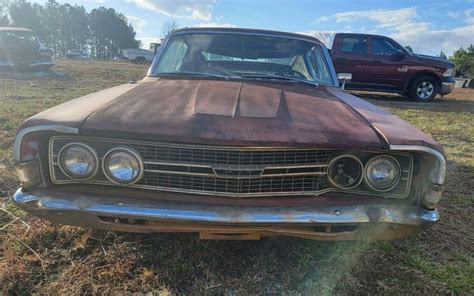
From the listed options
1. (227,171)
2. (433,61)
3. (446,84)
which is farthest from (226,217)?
(446,84)

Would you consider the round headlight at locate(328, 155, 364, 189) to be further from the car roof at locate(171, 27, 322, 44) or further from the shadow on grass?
the car roof at locate(171, 27, 322, 44)

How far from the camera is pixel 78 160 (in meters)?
2.12

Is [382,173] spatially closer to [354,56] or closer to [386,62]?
[354,56]

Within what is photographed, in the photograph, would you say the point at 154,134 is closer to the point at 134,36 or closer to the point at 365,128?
the point at 365,128

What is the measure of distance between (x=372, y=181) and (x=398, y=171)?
0.50 ft

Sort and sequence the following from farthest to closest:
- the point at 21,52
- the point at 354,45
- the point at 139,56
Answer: the point at 139,56, the point at 21,52, the point at 354,45

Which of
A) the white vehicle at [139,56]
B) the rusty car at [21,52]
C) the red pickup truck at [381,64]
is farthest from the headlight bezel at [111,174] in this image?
the white vehicle at [139,56]

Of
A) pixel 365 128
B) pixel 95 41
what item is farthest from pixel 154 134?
pixel 95 41

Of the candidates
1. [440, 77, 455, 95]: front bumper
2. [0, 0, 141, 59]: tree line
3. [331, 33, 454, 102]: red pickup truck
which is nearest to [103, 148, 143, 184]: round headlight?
[331, 33, 454, 102]: red pickup truck

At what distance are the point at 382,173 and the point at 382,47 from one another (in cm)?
931

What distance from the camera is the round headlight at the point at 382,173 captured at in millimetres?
2141

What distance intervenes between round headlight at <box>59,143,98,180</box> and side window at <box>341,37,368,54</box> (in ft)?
31.4

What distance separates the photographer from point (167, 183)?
7.04 ft

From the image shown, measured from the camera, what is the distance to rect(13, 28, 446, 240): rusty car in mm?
2004
